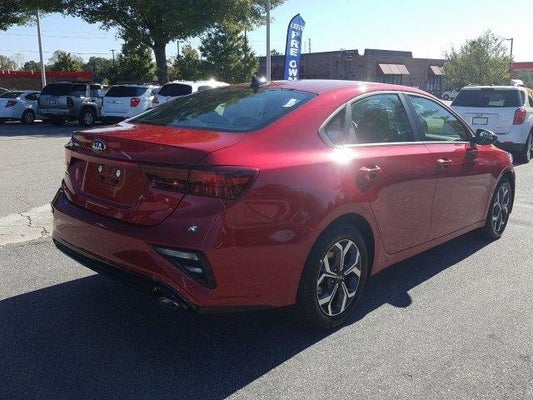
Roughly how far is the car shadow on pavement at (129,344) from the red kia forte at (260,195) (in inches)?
14.5

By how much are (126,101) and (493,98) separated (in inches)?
474

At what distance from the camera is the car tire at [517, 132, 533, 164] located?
477 inches

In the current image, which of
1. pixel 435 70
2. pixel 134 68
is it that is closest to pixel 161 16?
pixel 134 68

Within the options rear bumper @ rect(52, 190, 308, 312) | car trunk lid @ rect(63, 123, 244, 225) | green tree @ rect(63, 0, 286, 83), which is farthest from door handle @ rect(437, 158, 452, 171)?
green tree @ rect(63, 0, 286, 83)

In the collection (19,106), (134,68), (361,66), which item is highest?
(361,66)

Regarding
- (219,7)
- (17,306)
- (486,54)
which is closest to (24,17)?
(219,7)

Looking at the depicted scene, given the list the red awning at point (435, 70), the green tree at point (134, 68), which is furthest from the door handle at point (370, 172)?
the red awning at point (435, 70)

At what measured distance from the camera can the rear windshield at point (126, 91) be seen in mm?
18781

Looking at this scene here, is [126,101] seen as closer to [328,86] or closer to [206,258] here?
[328,86]

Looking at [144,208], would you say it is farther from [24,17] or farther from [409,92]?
[24,17]

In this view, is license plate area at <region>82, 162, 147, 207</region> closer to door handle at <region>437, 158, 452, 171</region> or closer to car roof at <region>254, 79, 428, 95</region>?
car roof at <region>254, 79, 428, 95</region>

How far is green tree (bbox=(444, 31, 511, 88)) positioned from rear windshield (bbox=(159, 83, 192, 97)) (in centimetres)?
4030

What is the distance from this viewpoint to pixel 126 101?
1858cm

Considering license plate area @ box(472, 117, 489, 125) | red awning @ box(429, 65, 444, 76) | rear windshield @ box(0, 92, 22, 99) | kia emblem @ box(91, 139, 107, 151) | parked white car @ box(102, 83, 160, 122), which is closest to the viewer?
kia emblem @ box(91, 139, 107, 151)
